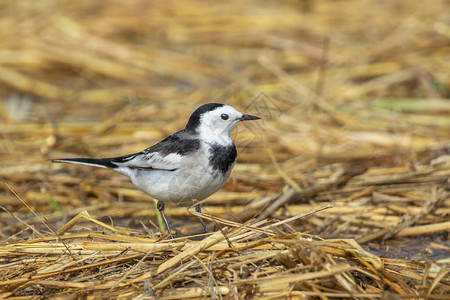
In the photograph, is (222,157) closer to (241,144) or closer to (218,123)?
(218,123)

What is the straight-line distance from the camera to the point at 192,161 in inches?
154

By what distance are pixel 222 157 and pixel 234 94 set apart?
3180 mm

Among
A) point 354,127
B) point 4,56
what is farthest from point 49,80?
point 354,127

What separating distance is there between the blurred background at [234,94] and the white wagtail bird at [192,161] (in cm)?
76

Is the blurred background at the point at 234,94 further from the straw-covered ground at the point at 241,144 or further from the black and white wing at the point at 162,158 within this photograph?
the black and white wing at the point at 162,158

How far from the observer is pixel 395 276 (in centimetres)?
315

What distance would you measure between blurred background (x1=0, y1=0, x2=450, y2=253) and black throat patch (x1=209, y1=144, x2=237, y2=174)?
0.75 m

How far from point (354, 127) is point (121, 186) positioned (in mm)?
2737

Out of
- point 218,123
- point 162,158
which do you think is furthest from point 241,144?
point 162,158

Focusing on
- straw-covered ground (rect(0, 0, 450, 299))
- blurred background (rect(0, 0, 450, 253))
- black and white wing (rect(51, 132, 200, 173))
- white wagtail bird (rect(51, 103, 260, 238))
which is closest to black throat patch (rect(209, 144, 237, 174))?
white wagtail bird (rect(51, 103, 260, 238))

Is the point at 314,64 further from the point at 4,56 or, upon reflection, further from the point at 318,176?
the point at 4,56

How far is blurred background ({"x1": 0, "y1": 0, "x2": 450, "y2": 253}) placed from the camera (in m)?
5.31

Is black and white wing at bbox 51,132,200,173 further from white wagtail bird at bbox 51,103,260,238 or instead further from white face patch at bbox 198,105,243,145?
white face patch at bbox 198,105,243,145

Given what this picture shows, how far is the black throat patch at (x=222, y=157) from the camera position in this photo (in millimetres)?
3898
